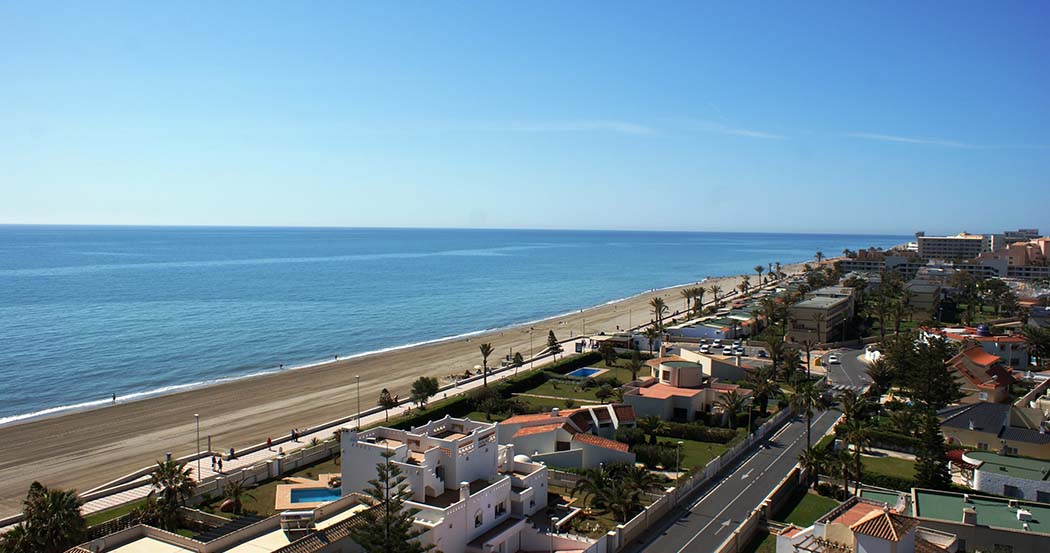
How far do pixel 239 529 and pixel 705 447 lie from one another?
84.3 ft

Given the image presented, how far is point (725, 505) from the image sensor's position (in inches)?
1181

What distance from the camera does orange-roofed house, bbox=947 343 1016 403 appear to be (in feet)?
148

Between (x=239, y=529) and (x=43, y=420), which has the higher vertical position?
(x=239, y=529)

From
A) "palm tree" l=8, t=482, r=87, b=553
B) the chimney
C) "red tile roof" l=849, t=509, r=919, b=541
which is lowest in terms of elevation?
the chimney

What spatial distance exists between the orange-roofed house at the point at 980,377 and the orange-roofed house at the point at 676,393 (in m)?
14.5

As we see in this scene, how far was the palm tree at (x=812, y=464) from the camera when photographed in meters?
31.9

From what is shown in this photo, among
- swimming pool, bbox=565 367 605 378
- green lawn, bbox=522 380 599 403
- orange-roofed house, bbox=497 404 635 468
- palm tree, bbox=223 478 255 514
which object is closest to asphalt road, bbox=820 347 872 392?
swimming pool, bbox=565 367 605 378

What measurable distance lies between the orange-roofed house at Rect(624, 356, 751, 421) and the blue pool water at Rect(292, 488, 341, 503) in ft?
65.8

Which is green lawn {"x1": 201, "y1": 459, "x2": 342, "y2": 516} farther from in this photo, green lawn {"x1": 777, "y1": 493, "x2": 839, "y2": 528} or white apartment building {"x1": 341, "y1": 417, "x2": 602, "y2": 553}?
green lawn {"x1": 777, "y1": 493, "x2": 839, "y2": 528}

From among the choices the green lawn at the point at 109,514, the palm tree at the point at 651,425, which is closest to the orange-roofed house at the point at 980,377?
the palm tree at the point at 651,425

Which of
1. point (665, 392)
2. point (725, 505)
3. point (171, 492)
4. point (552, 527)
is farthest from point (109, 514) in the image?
point (665, 392)

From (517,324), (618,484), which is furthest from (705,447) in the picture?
(517,324)

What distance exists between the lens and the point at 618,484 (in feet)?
95.7

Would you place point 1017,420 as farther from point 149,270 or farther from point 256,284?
point 149,270
